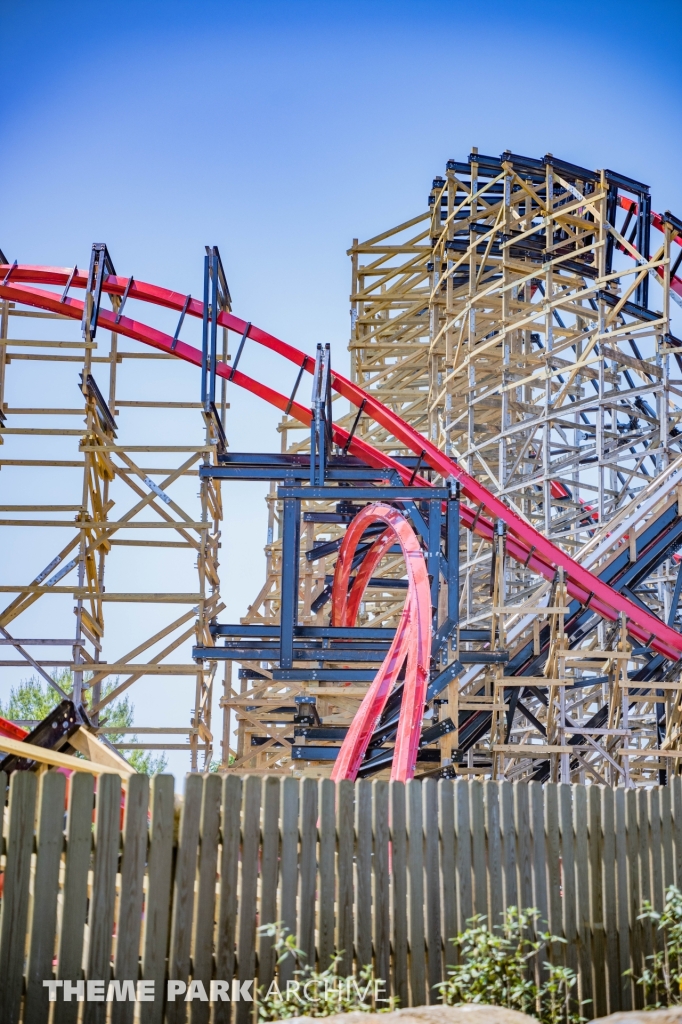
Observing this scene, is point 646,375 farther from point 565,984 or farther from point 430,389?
point 565,984

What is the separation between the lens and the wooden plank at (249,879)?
637 centimetres

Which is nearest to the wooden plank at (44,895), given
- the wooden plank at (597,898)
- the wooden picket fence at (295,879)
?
the wooden picket fence at (295,879)

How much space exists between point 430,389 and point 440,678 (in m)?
12.9

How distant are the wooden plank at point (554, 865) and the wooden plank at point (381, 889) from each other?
106 cm

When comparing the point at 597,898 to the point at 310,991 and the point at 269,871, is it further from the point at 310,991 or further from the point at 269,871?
the point at 269,871

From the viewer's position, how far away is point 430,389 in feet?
85.7

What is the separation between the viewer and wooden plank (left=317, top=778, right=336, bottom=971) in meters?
6.58

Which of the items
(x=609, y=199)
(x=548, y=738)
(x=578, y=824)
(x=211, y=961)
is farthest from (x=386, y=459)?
(x=211, y=961)

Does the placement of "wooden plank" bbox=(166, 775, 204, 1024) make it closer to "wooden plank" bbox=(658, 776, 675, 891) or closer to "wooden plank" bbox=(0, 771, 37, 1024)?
"wooden plank" bbox=(0, 771, 37, 1024)

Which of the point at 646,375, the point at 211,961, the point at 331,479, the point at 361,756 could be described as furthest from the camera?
the point at 646,375

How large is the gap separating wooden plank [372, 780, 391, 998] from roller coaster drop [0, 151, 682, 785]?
506cm

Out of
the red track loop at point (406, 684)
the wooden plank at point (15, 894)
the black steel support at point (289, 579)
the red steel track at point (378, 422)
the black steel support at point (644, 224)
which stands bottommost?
the wooden plank at point (15, 894)

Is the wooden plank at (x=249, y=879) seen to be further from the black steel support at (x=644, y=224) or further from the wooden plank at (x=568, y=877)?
the black steel support at (x=644, y=224)

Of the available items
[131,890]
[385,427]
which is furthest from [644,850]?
[385,427]
